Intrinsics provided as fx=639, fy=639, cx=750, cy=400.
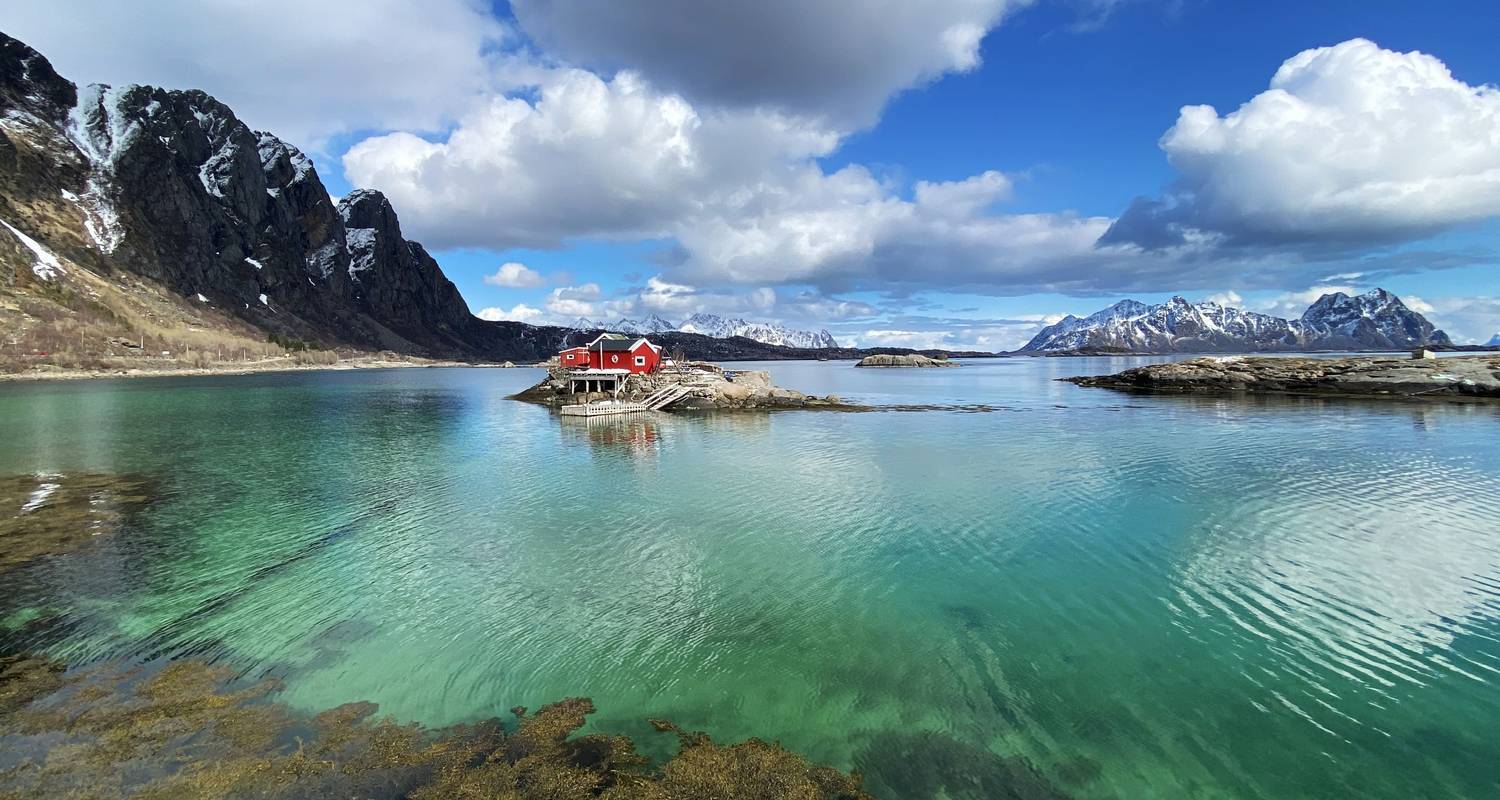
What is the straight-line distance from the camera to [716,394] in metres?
74.5

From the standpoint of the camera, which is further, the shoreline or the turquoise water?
the shoreline

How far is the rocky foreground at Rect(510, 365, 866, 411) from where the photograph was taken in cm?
7412

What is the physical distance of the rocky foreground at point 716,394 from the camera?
74.1 meters

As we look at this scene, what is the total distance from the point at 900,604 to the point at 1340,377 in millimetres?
93680

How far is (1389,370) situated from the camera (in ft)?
249

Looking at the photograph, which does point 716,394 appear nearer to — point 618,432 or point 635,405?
point 635,405

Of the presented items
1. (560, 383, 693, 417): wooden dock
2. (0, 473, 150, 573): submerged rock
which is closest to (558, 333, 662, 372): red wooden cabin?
(560, 383, 693, 417): wooden dock

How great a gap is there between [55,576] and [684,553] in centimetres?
1812

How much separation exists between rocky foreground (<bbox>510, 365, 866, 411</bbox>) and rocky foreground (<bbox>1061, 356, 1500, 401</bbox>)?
53324mm

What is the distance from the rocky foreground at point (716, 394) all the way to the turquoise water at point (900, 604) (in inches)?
1451

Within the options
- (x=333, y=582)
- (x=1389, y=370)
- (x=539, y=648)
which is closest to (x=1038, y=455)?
(x=539, y=648)

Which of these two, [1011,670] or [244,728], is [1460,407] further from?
[244,728]

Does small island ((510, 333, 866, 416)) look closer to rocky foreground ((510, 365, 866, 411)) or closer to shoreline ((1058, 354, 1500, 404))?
rocky foreground ((510, 365, 866, 411))

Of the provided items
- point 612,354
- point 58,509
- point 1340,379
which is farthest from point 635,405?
point 1340,379
